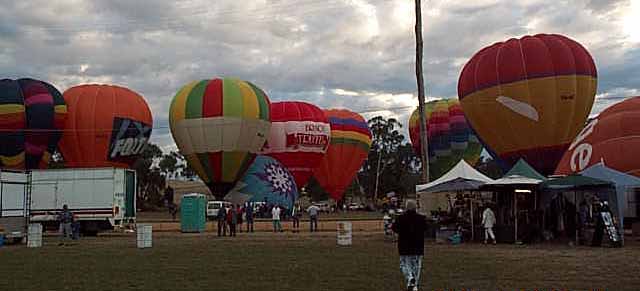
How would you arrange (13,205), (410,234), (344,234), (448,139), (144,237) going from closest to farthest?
(410,234)
(344,234)
(144,237)
(13,205)
(448,139)

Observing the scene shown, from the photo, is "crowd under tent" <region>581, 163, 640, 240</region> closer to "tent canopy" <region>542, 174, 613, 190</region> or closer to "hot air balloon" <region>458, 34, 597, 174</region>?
"tent canopy" <region>542, 174, 613, 190</region>

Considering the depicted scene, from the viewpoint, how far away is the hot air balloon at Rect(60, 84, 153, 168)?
1676 inches

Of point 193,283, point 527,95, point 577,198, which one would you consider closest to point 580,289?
point 193,283

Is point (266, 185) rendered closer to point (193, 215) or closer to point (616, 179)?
point (193, 215)

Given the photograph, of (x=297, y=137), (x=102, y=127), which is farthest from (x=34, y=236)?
(x=297, y=137)

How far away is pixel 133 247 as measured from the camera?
25.8 metres

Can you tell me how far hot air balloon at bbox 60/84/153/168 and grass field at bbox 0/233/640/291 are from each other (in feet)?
58.0

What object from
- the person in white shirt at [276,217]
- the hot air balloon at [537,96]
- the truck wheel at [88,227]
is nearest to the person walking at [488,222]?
the hot air balloon at [537,96]

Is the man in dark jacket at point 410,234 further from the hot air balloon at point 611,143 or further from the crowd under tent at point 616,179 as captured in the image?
the hot air balloon at point 611,143

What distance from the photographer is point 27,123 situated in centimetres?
4078

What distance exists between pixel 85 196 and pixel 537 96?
18.7 metres

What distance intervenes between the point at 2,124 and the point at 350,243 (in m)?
23.0

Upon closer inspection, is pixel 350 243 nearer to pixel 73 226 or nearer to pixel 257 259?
pixel 257 259

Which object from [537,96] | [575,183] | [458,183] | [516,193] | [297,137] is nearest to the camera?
[575,183]
